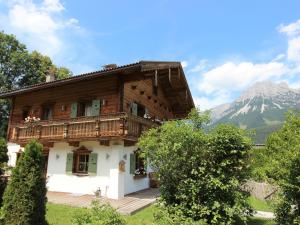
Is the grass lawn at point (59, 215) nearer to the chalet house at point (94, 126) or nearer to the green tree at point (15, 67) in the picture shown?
the chalet house at point (94, 126)

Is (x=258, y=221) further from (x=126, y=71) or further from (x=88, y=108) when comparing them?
(x=88, y=108)

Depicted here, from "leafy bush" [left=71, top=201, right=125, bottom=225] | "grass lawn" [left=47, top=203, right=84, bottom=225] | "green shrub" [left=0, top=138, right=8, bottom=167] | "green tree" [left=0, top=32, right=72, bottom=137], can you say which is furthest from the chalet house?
"green tree" [left=0, top=32, right=72, bottom=137]

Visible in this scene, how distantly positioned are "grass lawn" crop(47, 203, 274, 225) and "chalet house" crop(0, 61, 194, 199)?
136 inches

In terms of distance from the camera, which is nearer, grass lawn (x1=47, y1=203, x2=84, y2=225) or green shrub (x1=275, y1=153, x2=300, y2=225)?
green shrub (x1=275, y1=153, x2=300, y2=225)

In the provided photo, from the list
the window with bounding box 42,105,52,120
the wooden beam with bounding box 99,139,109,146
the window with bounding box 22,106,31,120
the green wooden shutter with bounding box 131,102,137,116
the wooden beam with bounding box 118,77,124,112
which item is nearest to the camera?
the wooden beam with bounding box 99,139,109,146

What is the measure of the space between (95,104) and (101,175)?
13.3 feet

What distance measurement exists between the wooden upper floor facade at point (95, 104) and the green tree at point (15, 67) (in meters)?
12.3

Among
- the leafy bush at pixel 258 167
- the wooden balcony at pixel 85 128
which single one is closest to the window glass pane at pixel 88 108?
the wooden balcony at pixel 85 128

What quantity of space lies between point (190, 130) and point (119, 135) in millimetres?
6461

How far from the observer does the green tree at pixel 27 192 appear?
23.0 ft

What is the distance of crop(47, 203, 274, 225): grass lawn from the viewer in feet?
29.8

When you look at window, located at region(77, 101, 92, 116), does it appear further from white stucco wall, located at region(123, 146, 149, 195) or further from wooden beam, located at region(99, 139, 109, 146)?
white stucco wall, located at region(123, 146, 149, 195)

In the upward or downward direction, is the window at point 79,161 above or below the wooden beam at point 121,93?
below

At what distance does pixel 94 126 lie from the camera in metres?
14.8
